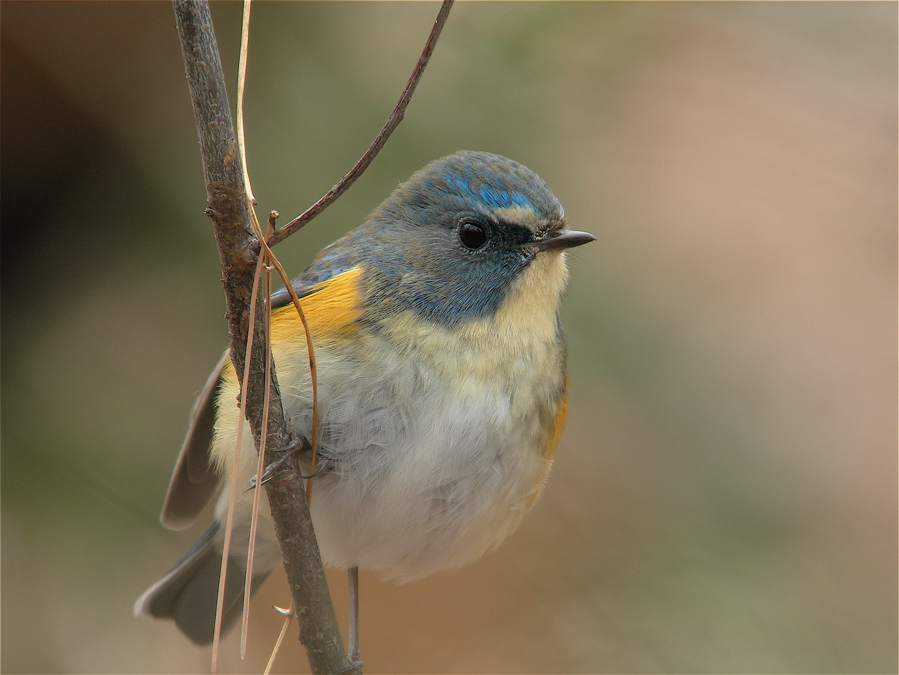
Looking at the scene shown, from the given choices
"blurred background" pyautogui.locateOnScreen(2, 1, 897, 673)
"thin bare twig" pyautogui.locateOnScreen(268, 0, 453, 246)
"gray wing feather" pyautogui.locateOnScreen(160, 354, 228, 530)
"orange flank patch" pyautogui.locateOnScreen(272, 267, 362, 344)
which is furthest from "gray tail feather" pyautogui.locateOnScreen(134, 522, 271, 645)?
"thin bare twig" pyautogui.locateOnScreen(268, 0, 453, 246)

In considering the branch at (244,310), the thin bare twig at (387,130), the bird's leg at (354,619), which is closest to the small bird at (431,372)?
the bird's leg at (354,619)

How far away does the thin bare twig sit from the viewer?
1138 millimetres

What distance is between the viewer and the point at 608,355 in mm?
3307

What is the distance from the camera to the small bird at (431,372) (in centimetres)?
183

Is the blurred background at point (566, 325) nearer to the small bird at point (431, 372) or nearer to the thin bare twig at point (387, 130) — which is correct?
the small bird at point (431, 372)

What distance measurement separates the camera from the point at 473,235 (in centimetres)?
202

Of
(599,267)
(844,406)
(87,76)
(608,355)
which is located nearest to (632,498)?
(608,355)

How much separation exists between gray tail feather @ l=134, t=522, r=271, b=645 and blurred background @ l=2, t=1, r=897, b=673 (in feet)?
1.75

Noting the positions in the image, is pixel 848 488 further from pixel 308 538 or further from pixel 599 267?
pixel 308 538

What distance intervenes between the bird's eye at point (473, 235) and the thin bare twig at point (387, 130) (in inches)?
31.6

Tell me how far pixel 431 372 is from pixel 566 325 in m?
1.42

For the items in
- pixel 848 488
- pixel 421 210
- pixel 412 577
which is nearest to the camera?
pixel 421 210

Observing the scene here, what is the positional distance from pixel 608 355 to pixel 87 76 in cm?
240

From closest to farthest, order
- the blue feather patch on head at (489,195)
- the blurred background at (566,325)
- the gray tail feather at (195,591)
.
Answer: the blue feather patch on head at (489,195), the gray tail feather at (195,591), the blurred background at (566,325)
